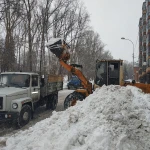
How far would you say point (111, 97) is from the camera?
793 centimetres

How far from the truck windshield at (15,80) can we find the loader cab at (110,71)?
4029 millimetres

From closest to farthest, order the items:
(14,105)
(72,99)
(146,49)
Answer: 1. (14,105)
2. (72,99)
3. (146,49)

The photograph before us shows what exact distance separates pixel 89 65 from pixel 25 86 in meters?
48.3

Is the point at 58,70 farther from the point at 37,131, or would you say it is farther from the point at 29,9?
the point at 37,131

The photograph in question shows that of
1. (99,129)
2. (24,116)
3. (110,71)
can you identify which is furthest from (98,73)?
(99,129)

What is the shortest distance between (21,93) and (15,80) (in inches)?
34.8

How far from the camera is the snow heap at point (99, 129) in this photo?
18.7 feet

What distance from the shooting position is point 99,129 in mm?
6023

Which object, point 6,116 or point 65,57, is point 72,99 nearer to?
point 65,57

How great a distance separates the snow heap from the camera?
5695 millimetres

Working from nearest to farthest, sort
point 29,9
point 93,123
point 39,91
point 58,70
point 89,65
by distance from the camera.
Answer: point 93,123
point 39,91
point 29,9
point 58,70
point 89,65

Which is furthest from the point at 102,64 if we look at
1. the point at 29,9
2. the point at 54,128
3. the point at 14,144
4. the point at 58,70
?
the point at 58,70

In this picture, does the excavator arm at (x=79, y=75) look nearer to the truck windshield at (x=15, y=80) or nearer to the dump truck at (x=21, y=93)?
the dump truck at (x=21, y=93)

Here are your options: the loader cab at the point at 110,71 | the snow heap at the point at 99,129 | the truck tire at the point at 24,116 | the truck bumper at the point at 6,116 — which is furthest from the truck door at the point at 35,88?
the loader cab at the point at 110,71
